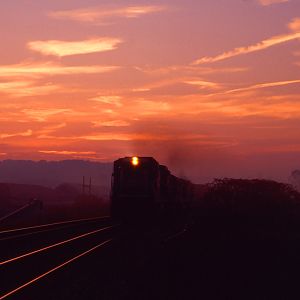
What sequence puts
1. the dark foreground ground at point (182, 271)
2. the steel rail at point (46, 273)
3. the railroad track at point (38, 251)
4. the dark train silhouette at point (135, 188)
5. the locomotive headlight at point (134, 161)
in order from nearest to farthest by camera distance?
the steel rail at point (46, 273) < the dark foreground ground at point (182, 271) < the railroad track at point (38, 251) < the dark train silhouette at point (135, 188) < the locomotive headlight at point (134, 161)

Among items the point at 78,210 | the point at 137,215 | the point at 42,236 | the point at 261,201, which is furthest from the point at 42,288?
the point at 78,210

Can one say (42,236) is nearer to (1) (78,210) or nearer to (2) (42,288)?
(2) (42,288)

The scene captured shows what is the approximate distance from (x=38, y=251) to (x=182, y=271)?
18.1ft

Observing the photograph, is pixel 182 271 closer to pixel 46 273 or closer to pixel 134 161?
pixel 46 273

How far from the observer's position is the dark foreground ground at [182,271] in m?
12.2

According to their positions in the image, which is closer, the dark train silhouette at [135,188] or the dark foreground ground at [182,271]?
the dark foreground ground at [182,271]

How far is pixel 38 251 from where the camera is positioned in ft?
61.2

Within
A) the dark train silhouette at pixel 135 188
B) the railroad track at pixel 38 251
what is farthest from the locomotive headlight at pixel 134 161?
the railroad track at pixel 38 251

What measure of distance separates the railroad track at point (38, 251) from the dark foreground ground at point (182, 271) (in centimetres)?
36

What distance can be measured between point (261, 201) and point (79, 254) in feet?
90.4

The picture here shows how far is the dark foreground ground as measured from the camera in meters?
12.2

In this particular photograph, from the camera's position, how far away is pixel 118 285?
520 inches

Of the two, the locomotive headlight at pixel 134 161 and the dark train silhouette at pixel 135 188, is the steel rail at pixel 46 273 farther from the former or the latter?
the locomotive headlight at pixel 134 161

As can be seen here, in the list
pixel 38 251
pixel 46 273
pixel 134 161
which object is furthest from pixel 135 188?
pixel 46 273
